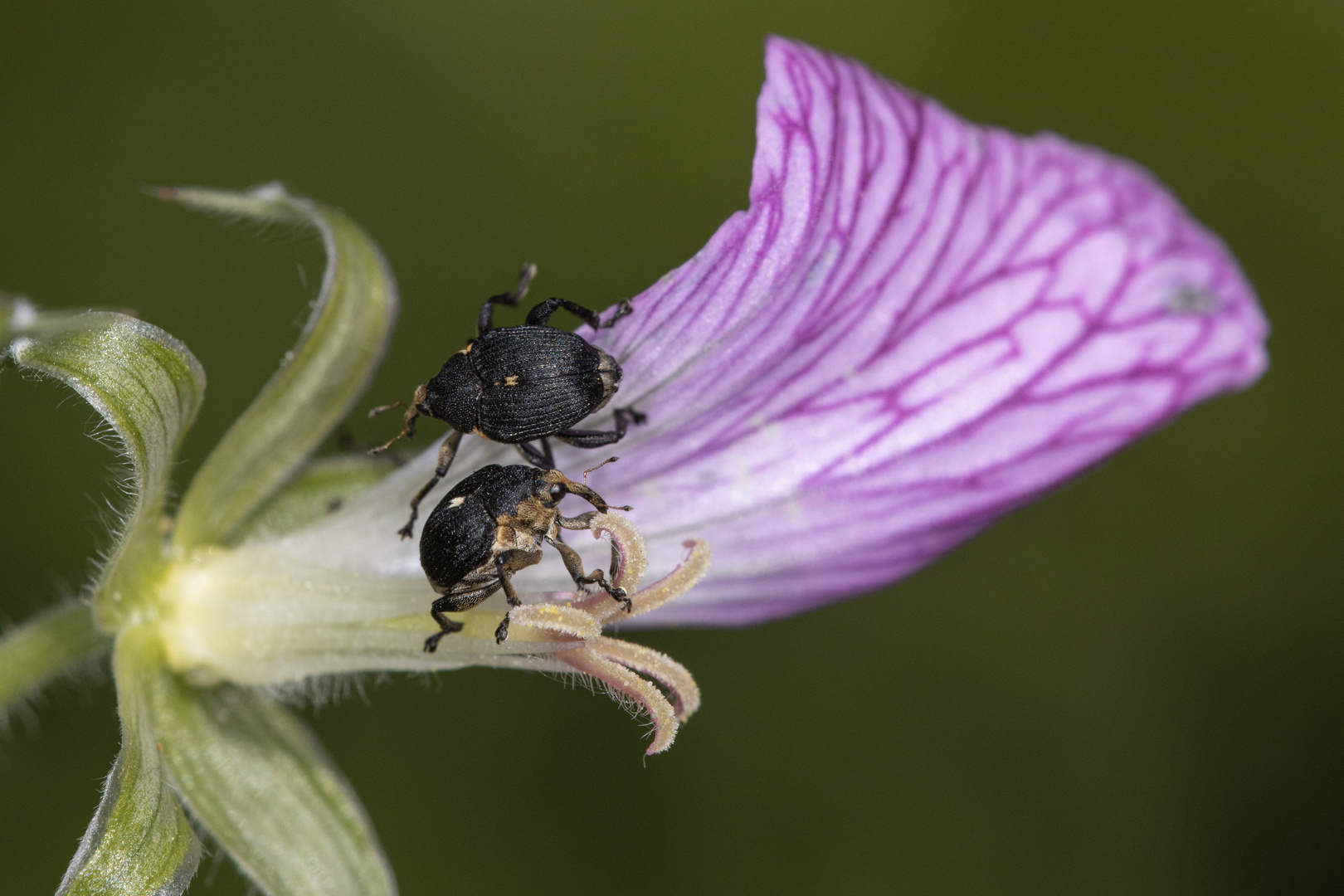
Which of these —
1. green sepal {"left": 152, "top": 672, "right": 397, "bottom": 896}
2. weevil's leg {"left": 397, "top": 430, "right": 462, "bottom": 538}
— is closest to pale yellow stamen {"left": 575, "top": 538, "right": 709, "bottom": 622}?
weevil's leg {"left": 397, "top": 430, "right": 462, "bottom": 538}

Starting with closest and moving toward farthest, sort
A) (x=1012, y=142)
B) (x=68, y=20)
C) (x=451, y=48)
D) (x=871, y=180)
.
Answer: (x=871, y=180), (x=1012, y=142), (x=68, y=20), (x=451, y=48)

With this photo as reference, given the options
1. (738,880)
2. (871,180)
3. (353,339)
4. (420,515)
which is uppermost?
(871,180)

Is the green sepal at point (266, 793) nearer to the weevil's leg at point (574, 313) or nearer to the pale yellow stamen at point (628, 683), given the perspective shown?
the pale yellow stamen at point (628, 683)

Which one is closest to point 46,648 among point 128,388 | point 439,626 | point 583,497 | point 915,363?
point 128,388

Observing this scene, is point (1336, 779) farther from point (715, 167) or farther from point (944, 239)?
point (944, 239)

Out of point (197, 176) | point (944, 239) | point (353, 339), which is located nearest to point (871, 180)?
point (944, 239)

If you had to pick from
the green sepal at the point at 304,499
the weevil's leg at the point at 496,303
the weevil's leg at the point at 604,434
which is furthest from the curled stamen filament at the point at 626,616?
the green sepal at the point at 304,499

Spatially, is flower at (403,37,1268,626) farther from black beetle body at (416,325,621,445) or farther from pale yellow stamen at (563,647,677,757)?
pale yellow stamen at (563,647,677,757)
